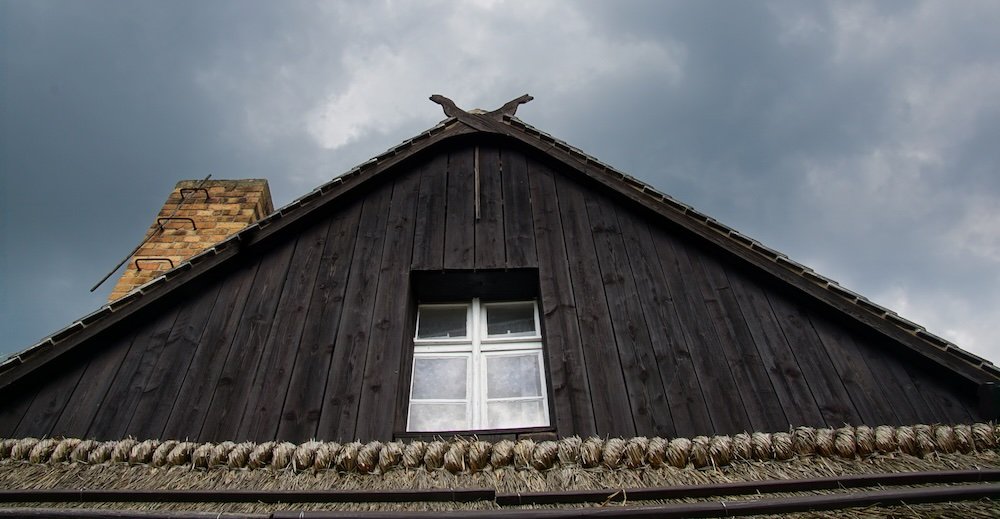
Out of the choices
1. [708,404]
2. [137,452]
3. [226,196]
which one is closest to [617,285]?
[708,404]

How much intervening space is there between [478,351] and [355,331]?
3.18 ft

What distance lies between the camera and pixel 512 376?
4180 millimetres

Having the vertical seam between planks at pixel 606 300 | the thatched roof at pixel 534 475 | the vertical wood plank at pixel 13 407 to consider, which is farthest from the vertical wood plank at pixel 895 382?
the vertical wood plank at pixel 13 407

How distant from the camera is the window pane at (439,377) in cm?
409

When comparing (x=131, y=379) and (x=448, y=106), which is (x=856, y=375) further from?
(x=131, y=379)

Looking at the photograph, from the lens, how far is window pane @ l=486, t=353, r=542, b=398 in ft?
13.3

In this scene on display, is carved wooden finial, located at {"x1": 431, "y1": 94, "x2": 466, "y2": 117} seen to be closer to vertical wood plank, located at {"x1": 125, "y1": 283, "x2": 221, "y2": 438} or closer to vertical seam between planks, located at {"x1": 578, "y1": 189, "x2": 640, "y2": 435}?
vertical seam between planks, located at {"x1": 578, "y1": 189, "x2": 640, "y2": 435}

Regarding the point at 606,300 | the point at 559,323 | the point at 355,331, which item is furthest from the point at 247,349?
the point at 606,300

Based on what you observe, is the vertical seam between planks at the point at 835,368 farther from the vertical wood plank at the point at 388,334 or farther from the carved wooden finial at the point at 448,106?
the carved wooden finial at the point at 448,106

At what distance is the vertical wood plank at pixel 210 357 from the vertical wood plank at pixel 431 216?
1.41m

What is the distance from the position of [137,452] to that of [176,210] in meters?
4.11

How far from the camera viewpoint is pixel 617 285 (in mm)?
4438

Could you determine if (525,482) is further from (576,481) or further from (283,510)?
(283,510)

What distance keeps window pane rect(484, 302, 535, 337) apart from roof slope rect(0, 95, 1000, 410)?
149 cm
